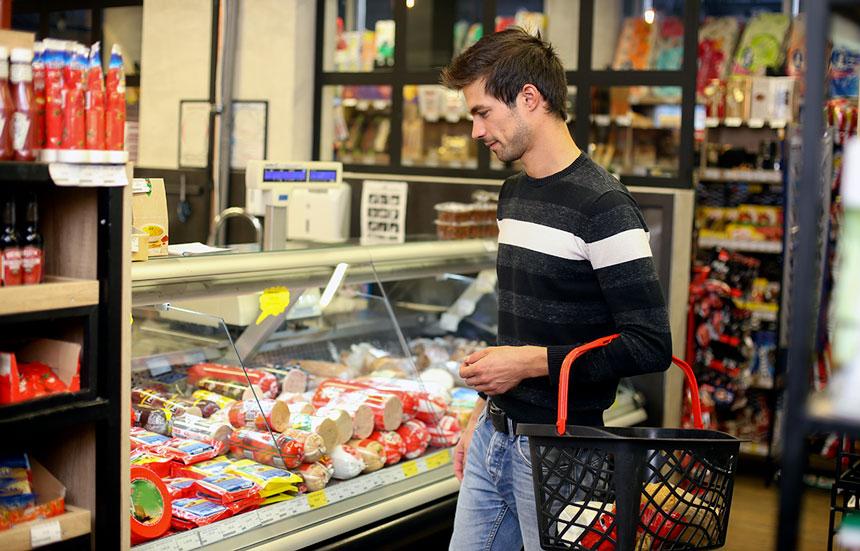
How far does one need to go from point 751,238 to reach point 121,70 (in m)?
5.12

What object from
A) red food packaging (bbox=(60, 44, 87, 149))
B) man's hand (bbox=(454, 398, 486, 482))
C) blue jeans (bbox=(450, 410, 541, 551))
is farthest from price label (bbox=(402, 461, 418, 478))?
red food packaging (bbox=(60, 44, 87, 149))

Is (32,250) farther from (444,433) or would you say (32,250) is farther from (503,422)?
(444,433)

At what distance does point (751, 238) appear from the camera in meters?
6.43

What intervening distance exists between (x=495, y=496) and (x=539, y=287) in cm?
52

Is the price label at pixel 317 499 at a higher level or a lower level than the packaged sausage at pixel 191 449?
lower

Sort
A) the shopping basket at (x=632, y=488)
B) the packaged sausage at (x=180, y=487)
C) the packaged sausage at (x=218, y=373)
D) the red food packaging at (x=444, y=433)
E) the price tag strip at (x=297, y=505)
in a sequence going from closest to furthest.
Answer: the shopping basket at (x=632, y=488) < the price tag strip at (x=297, y=505) < the packaged sausage at (x=180, y=487) < the packaged sausage at (x=218, y=373) < the red food packaging at (x=444, y=433)

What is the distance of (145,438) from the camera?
2955 millimetres

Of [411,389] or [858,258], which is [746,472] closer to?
[411,389]

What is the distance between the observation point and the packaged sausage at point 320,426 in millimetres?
3145

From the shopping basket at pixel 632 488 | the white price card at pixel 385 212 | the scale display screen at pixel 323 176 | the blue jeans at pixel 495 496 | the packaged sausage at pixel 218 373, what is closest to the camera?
the shopping basket at pixel 632 488

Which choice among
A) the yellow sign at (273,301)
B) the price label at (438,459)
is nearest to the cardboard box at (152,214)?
the yellow sign at (273,301)

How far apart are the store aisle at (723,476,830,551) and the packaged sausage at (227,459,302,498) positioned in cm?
250

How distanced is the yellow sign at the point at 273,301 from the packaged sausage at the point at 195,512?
702 mm

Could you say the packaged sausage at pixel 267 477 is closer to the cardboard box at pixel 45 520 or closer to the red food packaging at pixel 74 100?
the cardboard box at pixel 45 520
